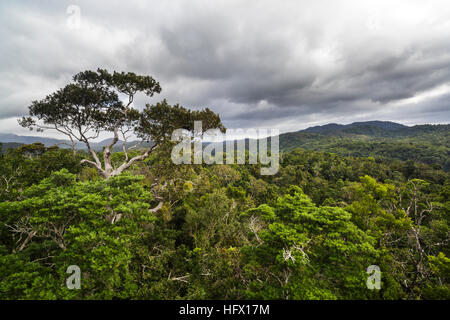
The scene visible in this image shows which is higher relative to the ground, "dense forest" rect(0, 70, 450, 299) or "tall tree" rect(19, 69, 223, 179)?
"tall tree" rect(19, 69, 223, 179)

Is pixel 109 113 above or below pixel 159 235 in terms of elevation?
above

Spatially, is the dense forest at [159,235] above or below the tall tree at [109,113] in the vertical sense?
below

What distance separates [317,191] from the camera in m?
39.4

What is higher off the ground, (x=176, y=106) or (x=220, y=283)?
(x=176, y=106)

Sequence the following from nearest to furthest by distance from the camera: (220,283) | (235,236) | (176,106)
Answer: (220,283)
(176,106)
(235,236)

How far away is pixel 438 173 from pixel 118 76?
292 ft

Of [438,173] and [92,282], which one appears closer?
[92,282]
